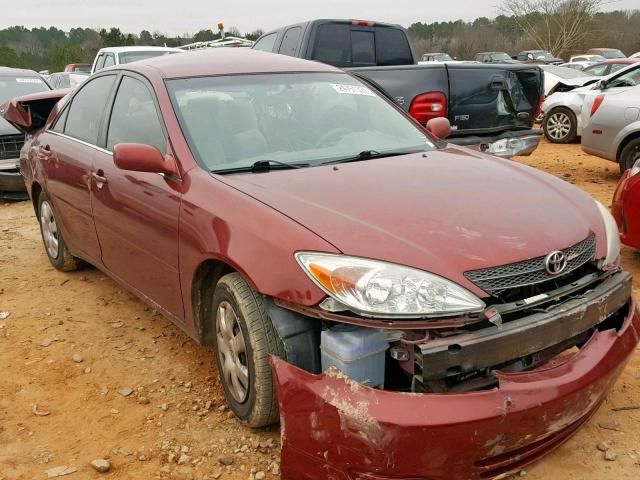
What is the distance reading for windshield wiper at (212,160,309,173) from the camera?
2939mm

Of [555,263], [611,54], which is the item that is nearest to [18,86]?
[555,263]

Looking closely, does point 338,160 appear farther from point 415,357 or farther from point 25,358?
point 25,358

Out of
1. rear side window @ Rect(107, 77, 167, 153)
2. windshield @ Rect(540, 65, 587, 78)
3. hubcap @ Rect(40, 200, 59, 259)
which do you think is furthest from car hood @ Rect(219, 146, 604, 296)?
windshield @ Rect(540, 65, 587, 78)

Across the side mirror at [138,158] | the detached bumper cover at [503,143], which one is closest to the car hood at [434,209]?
the side mirror at [138,158]

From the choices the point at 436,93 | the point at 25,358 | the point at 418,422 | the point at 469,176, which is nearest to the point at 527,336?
the point at 418,422

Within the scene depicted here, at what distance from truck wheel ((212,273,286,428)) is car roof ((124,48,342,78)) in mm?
1432

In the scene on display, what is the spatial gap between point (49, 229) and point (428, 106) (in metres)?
3.55

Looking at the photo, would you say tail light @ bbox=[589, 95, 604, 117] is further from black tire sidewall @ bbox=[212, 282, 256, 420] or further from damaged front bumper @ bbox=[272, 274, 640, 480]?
black tire sidewall @ bbox=[212, 282, 256, 420]

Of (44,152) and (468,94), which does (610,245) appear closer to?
(468,94)

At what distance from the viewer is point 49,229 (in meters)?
5.06

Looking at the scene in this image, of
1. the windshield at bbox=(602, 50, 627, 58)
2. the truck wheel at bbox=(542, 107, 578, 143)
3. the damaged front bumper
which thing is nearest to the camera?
the damaged front bumper

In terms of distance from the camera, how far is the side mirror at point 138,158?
2879mm

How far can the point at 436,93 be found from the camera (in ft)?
19.2

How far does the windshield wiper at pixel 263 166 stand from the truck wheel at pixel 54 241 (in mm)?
2407
